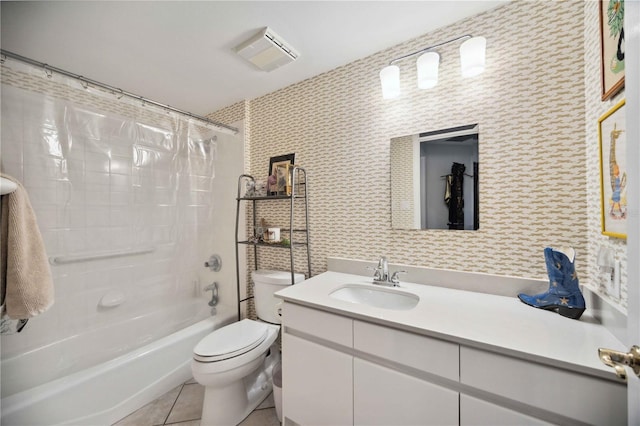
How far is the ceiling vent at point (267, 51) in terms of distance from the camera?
138 cm

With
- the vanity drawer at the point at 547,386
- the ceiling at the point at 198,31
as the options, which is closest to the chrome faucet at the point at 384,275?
the vanity drawer at the point at 547,386

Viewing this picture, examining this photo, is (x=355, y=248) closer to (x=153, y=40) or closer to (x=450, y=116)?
(x=450, y=116)

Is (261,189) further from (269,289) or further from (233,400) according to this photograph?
(233,400)

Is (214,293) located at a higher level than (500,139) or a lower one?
lower

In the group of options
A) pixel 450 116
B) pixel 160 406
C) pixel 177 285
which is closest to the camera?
pixel 450 116

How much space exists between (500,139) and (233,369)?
1875mm

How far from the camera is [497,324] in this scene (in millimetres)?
872

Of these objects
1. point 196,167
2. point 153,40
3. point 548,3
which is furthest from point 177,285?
point 548,3

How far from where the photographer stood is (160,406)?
151 centimetres

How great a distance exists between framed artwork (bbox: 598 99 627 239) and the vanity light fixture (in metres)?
0.57

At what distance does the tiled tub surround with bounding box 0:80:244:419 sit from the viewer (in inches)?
54.2

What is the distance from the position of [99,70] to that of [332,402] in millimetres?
2558

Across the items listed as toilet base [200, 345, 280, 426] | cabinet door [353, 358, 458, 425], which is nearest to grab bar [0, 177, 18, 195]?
toilet base [200, 345, 280, 426]

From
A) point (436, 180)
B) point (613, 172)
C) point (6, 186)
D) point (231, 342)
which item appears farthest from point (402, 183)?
point (6, 186)
